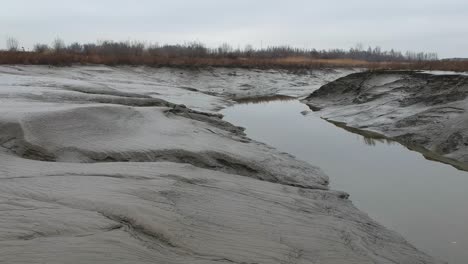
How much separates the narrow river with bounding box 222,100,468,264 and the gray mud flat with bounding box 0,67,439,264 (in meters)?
0.40

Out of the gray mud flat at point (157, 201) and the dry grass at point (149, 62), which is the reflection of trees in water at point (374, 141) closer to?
the gray mud flat at point (157, 201)

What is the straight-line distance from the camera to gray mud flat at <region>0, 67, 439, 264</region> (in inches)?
118

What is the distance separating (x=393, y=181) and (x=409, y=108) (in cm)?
660

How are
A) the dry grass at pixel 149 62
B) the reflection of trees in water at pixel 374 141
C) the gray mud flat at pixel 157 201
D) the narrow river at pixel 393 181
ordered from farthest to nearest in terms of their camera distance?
the dry grass at pixel 149 62
the reflection of trees in water at pixel 374 141
the narrow river at pixel 393 181
the gray mud flat at pixel 157 201

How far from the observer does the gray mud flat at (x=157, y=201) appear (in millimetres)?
2992

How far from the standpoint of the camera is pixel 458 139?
8742 mm

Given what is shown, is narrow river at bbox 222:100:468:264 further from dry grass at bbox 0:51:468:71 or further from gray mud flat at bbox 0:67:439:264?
dry grass at bbox 0:51:468:71

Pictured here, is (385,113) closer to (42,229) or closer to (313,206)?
(313,206)

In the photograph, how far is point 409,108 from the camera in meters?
12.6

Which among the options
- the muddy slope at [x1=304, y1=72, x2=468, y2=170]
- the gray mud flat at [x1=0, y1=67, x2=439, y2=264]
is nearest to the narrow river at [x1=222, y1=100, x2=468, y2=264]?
the gray mud flat at [x1=0, y1=67, x2=439, y2=264]

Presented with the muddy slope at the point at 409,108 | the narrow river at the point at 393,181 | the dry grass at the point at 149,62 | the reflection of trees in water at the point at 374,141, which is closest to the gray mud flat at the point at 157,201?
the narrow river at the point at 393,181

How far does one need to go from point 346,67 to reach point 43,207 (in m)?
41.8

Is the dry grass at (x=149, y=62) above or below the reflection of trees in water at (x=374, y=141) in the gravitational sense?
above

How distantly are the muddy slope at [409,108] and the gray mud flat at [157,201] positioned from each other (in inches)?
152
